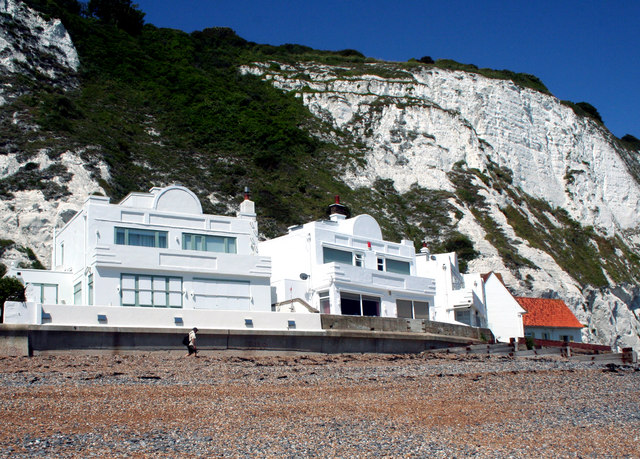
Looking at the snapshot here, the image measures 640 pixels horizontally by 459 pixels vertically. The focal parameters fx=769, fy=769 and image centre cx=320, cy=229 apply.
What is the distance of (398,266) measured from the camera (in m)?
40.9

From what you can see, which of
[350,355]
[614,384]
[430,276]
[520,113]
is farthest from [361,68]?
[614,384]

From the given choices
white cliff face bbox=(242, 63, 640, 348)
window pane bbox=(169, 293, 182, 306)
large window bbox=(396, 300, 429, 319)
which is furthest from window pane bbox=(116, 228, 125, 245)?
white cliff face bbox=(242, 63, 640, 348)

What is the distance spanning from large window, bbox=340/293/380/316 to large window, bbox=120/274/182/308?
8562mm

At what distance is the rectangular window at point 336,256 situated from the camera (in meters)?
37.4

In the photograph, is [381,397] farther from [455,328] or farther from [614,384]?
[455,328]

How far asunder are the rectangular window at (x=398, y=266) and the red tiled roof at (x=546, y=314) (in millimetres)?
11352

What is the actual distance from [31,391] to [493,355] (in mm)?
18697

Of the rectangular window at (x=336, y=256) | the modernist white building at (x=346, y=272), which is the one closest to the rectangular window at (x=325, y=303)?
the modernist white building at (x=346, y=272)

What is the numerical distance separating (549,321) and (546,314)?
0.71m

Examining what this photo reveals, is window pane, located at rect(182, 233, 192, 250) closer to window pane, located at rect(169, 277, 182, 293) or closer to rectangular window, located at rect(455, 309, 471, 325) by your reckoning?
window pane, located at rect(169, 277, 182, 293)

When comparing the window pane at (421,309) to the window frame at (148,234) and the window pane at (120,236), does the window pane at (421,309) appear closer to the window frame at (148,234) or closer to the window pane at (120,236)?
the window frame at (148,234)

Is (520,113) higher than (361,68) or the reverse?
the reverse

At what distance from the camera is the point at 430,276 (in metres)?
43.8

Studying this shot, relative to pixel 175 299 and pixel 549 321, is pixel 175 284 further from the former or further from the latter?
pixel 549 321
